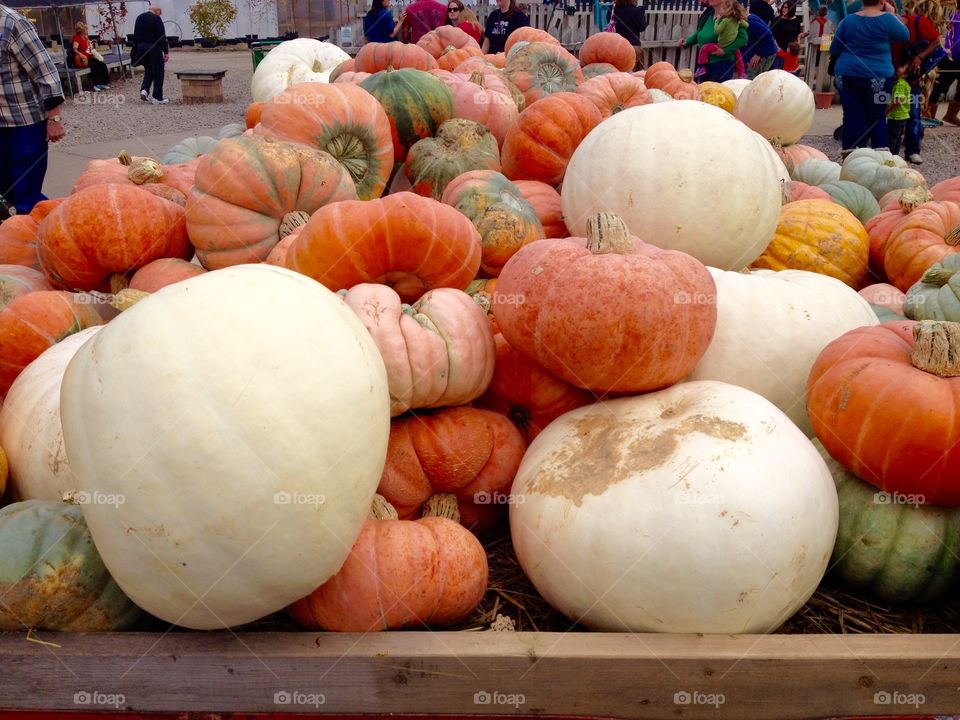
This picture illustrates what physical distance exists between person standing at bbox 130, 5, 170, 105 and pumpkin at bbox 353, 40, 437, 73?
1228 centimetres

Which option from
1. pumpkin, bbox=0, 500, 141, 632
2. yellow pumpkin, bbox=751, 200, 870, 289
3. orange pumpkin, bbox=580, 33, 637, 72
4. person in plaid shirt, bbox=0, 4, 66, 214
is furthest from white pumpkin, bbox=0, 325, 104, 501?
orange pumpkin, bbox=580, 33, 637, 72

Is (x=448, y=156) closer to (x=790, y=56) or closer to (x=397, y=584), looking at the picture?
(x=397, y=584)

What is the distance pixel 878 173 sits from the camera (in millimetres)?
4512

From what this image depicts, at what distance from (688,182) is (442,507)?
1.34 metres

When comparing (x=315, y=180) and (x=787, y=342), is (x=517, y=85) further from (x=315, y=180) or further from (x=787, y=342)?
(x=787, y=342)

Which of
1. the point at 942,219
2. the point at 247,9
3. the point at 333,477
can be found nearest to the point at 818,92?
→ the point at 942,219

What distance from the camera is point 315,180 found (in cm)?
269

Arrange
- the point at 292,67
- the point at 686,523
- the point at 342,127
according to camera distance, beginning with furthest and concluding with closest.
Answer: the point at 292,67 → the point at 342,127 → the point at 686,523

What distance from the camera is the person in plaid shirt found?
241 inches

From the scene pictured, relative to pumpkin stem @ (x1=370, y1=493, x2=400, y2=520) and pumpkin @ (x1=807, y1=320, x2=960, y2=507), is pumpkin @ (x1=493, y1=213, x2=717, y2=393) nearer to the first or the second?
pumpkin @ (x1=807, y1=320, x2=960, y2=507)

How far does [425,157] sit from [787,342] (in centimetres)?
182

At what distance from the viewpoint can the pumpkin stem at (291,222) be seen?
2.65 meters

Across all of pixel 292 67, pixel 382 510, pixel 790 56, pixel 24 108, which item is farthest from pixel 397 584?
pixel 790 56

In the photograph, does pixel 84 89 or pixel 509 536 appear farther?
pixel 84 89
